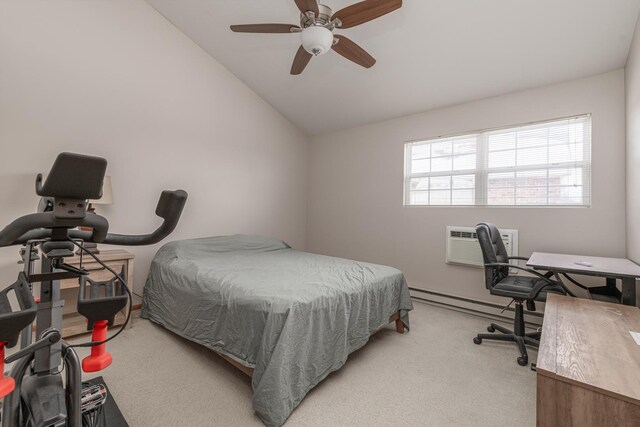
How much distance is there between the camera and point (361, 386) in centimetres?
185

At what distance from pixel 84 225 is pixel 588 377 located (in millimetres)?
Answer: 1587

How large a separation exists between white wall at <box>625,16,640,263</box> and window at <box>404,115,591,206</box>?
0.35 metres

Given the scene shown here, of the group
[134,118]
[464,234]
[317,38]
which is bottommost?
[464,234]

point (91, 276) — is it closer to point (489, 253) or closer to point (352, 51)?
point (352, 51)

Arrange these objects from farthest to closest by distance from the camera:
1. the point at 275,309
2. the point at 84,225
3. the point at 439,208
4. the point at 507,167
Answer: the point at 439,208
the point at 507,167
the point at 275,309
the point at 84,225

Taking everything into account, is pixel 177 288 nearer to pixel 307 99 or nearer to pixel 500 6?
pixel 307 99

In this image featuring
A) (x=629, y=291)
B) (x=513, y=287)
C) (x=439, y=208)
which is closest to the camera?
(x=629, y=291)

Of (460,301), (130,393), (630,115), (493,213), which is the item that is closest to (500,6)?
(630,115)

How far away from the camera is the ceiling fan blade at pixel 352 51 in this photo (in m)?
2.12

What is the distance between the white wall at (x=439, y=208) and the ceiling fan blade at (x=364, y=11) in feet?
6.58

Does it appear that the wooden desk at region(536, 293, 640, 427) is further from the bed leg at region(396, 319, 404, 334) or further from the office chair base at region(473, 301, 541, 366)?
the bed leg at region(396, 319, 404, 334)

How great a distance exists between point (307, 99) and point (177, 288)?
292cm

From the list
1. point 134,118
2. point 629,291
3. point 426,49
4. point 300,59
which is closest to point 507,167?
point 426,49

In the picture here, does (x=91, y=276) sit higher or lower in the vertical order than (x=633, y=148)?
lower
